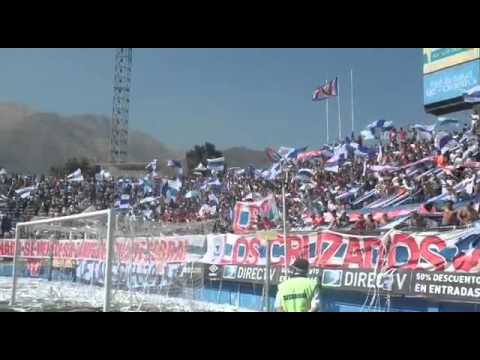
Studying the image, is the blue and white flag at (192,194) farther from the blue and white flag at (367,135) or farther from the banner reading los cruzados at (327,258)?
the banner reading los cruzados at (327,258)

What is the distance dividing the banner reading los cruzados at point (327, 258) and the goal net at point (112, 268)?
3cm

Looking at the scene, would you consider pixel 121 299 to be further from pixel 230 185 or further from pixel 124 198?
pixel 124 198

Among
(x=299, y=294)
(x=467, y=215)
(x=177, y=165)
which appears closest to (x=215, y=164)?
(x=177, y=165)

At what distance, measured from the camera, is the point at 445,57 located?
29.8 meters

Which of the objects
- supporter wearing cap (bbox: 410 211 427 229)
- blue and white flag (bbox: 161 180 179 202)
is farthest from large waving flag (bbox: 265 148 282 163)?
supporter wearing cap (bbox: 410 211 427 229)

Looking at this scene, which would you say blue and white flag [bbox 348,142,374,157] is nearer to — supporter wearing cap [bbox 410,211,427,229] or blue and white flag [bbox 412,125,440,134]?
blue and white flag [bbox 412,125,440,134]

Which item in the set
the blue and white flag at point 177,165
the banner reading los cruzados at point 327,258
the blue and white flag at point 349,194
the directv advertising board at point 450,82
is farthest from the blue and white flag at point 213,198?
the directv advertising board at point 450,82

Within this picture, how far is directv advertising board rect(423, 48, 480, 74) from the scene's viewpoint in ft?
94.4

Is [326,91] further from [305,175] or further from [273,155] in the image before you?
[305,175]

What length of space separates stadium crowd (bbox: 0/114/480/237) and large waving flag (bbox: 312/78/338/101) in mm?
5576

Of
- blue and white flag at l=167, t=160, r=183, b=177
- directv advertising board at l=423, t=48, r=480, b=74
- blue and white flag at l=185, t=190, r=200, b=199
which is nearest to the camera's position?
blue and white flag at l=185, t=190, r=200, b=199

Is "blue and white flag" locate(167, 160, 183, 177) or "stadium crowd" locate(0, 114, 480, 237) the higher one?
"blue and white flag" locate(167, 160, 183, 177)
